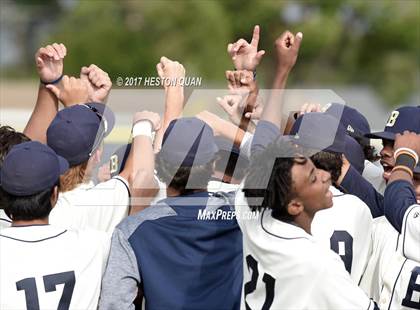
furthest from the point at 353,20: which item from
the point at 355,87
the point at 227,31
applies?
the point at 227,31

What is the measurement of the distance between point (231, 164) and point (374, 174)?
2.78 feet

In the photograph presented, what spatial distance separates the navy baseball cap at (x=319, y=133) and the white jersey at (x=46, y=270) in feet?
3.25

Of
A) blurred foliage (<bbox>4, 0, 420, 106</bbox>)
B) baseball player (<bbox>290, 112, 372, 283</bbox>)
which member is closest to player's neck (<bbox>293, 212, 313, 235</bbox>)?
baseball player (<bbox>290, 112, 372, 283</bbox>)

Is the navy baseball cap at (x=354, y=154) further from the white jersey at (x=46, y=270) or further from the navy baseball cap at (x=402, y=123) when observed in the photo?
the white jersey at (x=46, y=270)

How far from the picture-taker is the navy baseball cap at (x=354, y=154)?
13.7 feet

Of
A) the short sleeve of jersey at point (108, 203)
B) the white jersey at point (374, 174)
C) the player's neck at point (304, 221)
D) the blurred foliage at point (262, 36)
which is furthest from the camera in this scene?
the blurred foliage at point (262, 36)

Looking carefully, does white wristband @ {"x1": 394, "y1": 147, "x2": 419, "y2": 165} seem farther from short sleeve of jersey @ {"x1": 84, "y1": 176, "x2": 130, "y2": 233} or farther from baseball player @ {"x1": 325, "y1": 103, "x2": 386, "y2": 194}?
short sleeve of jersey @ {"x1": 84, "y1": 176, "x2": 130, "y2": 233}

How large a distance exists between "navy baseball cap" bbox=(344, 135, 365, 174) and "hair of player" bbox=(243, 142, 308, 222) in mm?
617

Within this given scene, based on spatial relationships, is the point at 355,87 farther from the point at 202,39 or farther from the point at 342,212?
the point at 342,212

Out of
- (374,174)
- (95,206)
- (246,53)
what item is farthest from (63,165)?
(374,174)

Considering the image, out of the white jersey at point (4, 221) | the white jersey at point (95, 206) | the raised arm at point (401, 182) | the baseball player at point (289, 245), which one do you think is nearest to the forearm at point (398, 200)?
the raised arm at point (401, 182)

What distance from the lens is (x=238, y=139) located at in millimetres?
4168

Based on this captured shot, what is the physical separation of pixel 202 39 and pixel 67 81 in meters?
16.4

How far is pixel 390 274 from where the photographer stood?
12.1 ft
